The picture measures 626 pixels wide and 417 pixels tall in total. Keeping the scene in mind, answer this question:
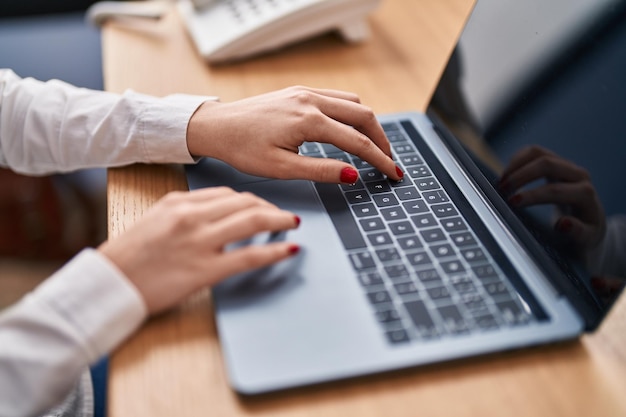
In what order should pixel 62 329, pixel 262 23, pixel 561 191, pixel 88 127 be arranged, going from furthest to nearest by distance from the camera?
pixel 262 23
pixel 88 127
pixel 561 191
pixel 62 329

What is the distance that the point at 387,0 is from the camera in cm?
109

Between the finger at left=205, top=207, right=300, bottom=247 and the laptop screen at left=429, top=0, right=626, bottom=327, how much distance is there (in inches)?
8.7

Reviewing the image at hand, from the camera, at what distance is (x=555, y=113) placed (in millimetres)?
596

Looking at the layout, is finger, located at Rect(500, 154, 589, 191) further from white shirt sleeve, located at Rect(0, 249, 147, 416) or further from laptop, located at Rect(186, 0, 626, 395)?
white shirt sleeve, located at Rect(0, 249, 147, 416)

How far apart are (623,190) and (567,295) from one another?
0.10 m

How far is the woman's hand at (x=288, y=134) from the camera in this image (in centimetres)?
63

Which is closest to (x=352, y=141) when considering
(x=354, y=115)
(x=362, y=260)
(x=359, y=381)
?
(x=354, y=115)

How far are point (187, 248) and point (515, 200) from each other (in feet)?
1.01

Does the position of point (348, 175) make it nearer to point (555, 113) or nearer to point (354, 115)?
point (354, 115)

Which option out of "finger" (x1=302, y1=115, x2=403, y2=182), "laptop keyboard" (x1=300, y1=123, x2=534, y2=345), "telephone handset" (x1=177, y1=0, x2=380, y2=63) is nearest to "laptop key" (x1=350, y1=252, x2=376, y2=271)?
"laptop keyboard" (x1=300, y1=123, x2=534, y2=345)

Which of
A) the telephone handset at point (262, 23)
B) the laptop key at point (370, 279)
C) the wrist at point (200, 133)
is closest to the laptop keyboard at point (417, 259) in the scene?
the laptop key at point (370, 279)

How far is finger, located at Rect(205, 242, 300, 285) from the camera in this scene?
20.1 inches

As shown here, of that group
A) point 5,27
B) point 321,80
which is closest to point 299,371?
point 321,80

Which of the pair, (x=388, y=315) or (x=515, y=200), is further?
(x=515, y=200)
